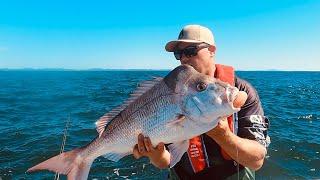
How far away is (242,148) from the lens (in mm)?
3863

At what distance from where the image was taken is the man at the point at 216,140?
3.89 metres

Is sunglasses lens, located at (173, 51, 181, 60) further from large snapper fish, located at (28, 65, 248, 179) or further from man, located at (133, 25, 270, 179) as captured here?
large snapper fish, located at (28, 65, 248, 179)

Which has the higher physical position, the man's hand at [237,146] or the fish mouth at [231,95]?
the fish mouth at [231,95]

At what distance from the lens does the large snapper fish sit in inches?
126

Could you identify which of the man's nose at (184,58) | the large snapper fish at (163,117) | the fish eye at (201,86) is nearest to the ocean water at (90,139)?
the man's nose at (184,58)

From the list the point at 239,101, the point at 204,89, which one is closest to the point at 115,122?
the point at 204,89

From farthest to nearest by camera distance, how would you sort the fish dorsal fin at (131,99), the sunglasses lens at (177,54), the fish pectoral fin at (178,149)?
the sunglasses lens at (177,54)
the fish dorsal fin at (131,99)
the fish pectoral fin at (178,149)

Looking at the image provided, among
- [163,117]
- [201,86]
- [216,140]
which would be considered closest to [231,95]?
[201,86]

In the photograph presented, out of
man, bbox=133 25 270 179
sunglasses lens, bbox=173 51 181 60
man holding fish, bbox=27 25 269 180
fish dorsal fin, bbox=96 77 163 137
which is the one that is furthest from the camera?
sunglasses lens, bbox=173 51 181 60

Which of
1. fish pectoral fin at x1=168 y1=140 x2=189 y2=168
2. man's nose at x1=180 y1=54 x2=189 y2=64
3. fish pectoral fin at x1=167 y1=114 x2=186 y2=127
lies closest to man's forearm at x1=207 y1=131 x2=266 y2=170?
fish pectoral fin at x1=168 y1=140 x2=189 y2=168

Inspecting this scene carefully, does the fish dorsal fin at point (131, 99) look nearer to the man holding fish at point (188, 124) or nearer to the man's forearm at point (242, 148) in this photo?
the man holding fish at point (188, 124)

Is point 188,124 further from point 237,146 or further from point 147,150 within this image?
point 237,146

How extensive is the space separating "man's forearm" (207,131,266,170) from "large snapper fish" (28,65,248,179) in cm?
43

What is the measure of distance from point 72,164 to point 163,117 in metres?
1.11
